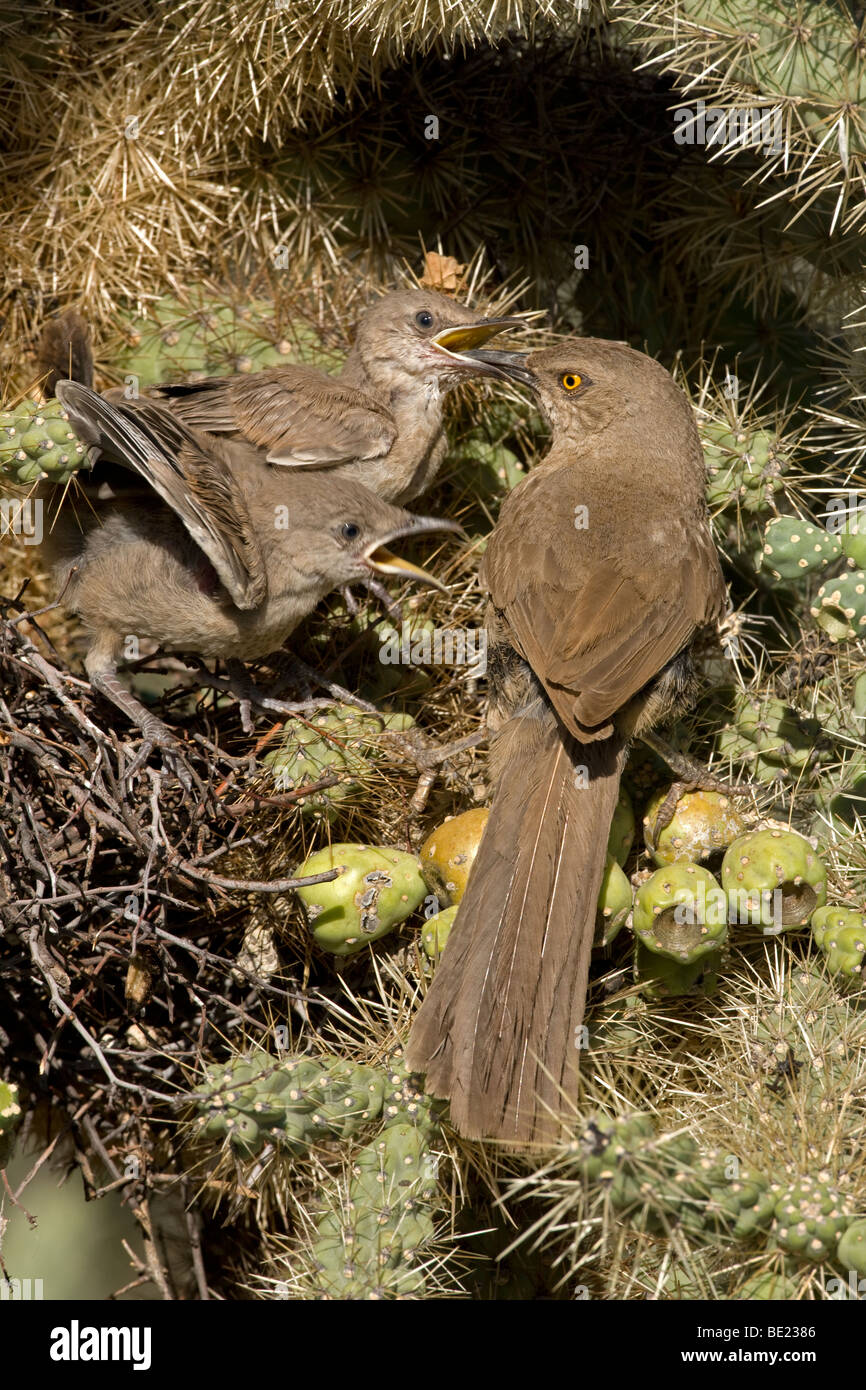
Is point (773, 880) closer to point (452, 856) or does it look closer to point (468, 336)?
point (452, 856)

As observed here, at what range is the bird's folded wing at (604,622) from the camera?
2447mm

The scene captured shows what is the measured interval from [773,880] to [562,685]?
1.72ft

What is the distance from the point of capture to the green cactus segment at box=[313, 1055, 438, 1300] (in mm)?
2193

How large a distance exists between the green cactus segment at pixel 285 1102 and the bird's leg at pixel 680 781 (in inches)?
30.8

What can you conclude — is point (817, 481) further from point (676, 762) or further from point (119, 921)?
point (119, 921)

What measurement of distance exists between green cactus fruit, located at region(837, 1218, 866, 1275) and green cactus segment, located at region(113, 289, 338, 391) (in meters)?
2.16

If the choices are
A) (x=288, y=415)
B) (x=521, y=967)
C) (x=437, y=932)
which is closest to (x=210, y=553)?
(x=288, y=415)

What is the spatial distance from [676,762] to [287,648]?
947mm

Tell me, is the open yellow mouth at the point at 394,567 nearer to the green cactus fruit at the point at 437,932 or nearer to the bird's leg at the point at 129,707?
the bird's leg at the point at 129,707

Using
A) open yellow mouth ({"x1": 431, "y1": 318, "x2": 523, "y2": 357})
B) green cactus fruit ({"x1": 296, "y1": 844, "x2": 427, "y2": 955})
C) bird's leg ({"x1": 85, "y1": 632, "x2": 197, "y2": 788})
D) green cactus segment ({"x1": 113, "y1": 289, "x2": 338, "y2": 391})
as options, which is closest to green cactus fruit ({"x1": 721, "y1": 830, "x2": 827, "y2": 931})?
green cactus fruit ({"x1": 296, "y1": 844, "x2": 427, "y2": 955})

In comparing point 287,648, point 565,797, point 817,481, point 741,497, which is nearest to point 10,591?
point 287,648

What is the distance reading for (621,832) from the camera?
261 centimetres

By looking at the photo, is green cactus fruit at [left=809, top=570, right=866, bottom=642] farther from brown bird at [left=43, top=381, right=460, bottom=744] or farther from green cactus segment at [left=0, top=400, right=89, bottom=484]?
green cactus segment at [left=0, top=400, right=89, bottom=484]

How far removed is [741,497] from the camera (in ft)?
9.13
